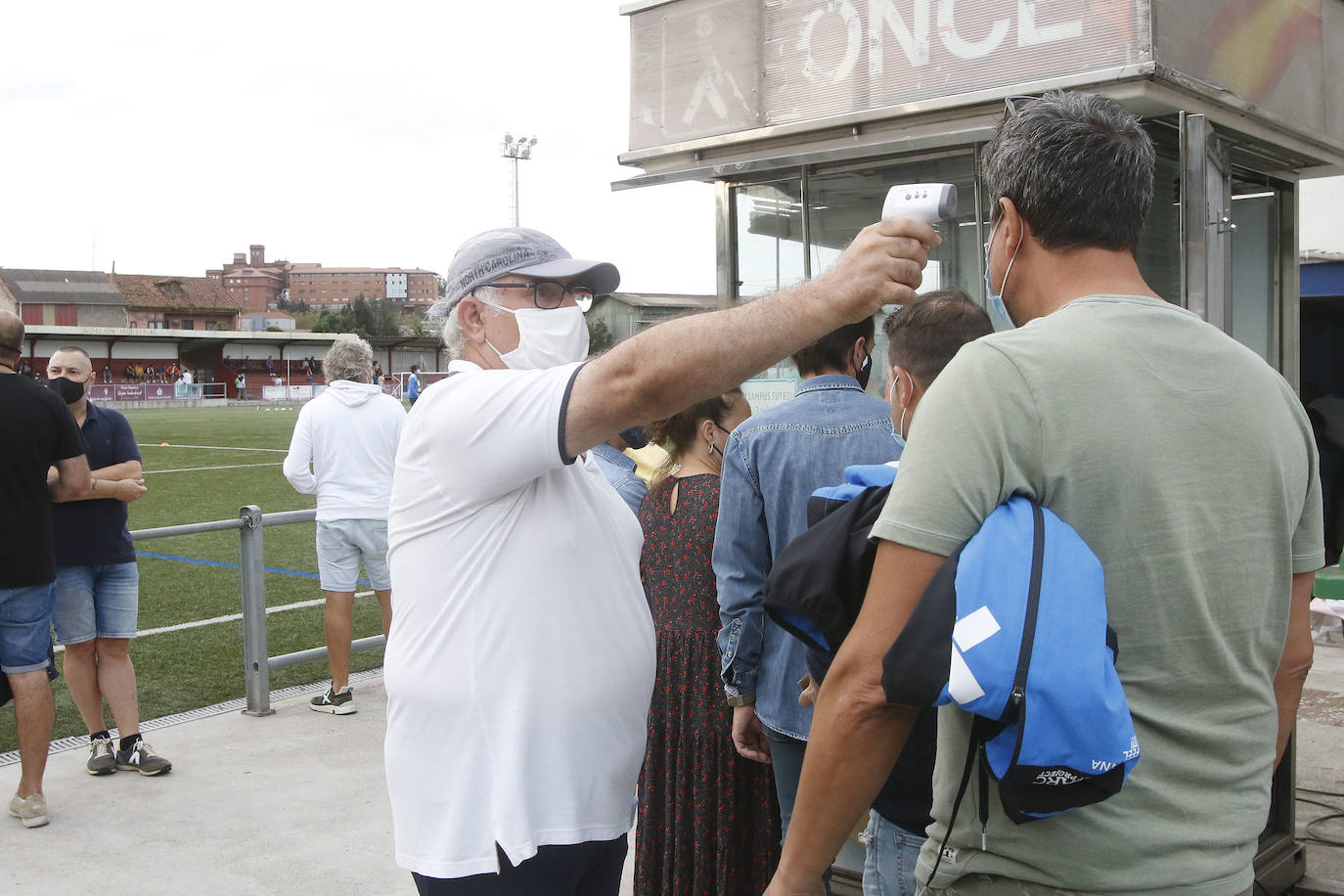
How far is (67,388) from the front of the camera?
5504mm

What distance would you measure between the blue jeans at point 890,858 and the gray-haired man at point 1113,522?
792 millimetres

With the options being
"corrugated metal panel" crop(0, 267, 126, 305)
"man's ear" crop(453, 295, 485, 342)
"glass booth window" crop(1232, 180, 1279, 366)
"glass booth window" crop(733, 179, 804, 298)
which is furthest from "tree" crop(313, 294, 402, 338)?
"man's ear" crop(453, 295, 485, 342)

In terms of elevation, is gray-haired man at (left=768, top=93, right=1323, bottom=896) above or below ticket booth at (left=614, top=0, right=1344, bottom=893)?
below

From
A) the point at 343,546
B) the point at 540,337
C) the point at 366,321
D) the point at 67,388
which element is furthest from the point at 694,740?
the point at 366,321

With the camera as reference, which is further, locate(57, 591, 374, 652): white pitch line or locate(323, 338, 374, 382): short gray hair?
locate(57, 591, 374, 652): white pitch line

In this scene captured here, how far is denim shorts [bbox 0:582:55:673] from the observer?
4766mm

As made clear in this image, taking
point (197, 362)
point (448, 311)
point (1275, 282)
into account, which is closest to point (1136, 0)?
point (1275, 282)

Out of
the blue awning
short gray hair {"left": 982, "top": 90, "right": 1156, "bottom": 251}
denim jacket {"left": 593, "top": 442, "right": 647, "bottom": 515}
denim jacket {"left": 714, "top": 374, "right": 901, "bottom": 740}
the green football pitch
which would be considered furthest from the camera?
the blue awning

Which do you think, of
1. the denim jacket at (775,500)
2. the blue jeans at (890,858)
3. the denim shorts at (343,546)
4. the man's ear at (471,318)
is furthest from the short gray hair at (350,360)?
the blue jeans at (890,858)

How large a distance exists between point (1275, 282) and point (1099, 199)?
3449 mm

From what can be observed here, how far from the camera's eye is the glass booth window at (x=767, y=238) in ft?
16.8

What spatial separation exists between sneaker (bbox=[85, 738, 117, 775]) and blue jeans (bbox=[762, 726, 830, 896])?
3884mm

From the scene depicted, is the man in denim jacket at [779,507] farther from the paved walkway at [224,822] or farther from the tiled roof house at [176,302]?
the tiled roof house at [176,302]

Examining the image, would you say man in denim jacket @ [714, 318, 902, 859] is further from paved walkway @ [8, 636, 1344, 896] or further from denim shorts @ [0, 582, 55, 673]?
denim shorts @ [0, 582, 55, 673]
